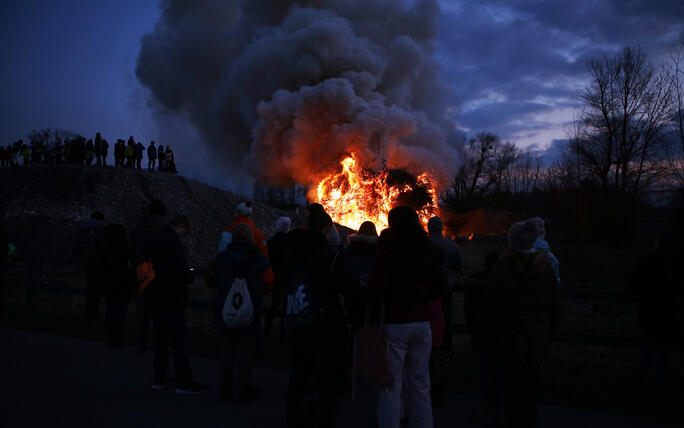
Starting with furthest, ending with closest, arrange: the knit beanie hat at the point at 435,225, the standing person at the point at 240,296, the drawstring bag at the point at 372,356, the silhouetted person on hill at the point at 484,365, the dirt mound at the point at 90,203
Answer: the dirt mound at the point at 90,203
the knit beanie hat at the point at 435,225
the standing person at the point at 240,296
the silhouetted person on hill at the point at 484,365
the drawstring bag at the point at 372,356

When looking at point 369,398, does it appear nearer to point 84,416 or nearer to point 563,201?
point 84,416

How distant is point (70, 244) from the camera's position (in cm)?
2048

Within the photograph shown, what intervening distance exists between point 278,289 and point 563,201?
3025 centimetres

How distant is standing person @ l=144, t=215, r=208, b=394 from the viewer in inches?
190

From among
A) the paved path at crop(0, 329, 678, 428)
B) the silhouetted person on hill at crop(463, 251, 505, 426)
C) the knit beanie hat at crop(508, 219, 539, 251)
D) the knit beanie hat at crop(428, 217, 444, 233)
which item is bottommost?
the paved path at crop(0, 329, 678, 428)

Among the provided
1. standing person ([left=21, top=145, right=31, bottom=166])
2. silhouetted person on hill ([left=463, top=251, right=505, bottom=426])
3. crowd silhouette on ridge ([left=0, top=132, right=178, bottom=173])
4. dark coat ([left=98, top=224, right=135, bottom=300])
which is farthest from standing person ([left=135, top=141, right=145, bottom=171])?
silhouetted person on hill ([left=463, top=251, right=505, bottom=426])

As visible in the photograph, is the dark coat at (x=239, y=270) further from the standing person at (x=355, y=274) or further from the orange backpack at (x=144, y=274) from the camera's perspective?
the orange backpack at (x=144, y=274)

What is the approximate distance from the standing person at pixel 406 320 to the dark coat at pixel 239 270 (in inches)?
63.3

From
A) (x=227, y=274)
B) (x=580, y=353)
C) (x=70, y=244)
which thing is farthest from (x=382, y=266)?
(x=70, y=244)

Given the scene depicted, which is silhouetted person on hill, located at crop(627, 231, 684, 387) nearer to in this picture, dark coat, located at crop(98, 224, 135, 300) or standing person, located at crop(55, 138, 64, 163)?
dark coat, located at crop(98, 224, 135, 300)

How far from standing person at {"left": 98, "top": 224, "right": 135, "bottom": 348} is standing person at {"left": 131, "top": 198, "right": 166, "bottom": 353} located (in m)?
0.27

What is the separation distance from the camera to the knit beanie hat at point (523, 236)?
12.3ft

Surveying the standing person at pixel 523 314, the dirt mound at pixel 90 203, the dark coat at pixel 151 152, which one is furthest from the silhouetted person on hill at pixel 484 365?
the dark coat at pixel 151 152

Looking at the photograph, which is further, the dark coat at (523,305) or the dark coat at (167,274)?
the dark coat at (167,274)
